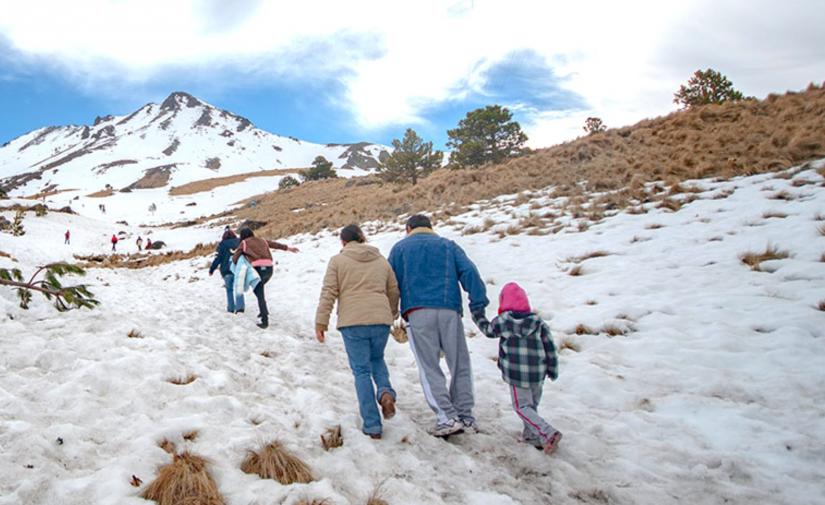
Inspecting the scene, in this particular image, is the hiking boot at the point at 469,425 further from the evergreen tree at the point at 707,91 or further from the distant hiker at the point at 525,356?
the evergreen tree at the point at 707,91

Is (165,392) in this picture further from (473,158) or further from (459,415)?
(473,158)

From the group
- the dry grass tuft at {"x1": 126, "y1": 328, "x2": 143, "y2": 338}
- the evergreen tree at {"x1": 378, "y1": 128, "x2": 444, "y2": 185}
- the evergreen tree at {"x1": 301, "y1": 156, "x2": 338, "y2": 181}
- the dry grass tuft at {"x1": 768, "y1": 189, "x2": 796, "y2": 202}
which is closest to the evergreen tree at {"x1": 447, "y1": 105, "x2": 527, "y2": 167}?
the evergreen tree at {"x1": 378, "y1": 128, "x2": 444, "y2": 185}

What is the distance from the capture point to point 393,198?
2508cm

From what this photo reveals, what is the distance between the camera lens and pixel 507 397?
209 inches

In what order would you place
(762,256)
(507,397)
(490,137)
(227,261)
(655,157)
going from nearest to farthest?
(507,397) < (762,256) < (227,261) < (655,157) < (490,137)

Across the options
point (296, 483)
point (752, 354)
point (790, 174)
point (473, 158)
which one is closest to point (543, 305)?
point (752, 354)

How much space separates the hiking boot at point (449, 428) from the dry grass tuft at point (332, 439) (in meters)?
0.91

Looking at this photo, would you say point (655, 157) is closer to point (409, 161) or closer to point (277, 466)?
point (277, 466)

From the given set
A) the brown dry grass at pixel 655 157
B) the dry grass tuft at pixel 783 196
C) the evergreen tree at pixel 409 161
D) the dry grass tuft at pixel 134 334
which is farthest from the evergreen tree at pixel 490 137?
the dry grass tuft at pixel 134 334

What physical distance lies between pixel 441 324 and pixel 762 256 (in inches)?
229

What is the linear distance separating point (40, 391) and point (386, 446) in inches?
129

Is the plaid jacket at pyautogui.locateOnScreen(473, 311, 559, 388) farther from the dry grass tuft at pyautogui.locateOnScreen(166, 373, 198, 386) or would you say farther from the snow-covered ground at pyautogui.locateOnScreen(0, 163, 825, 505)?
the dry grass tuft at pyautogui.locateOnScreen(166, 373, 198, 386)

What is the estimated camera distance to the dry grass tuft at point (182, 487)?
8.79 feet

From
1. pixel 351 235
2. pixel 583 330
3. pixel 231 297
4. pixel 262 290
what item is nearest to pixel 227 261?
pixel 231 297
